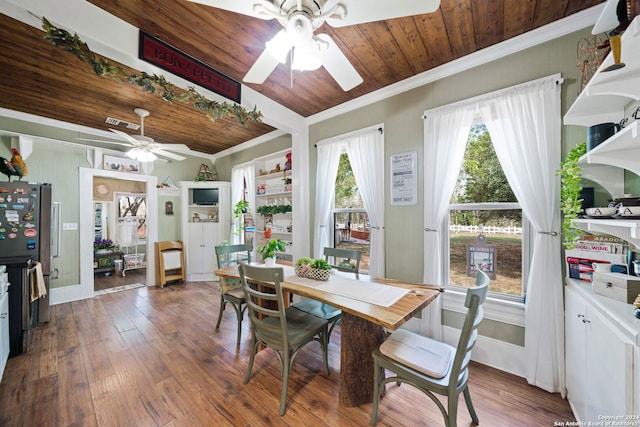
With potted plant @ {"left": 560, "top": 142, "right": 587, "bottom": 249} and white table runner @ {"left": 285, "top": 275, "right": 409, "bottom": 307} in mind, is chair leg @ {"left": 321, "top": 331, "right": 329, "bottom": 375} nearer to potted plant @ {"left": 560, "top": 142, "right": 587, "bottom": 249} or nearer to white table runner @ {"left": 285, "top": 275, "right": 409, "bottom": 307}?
white table runner @ {"left": 285, "top": 275, "right": 409, "bottom": 307}

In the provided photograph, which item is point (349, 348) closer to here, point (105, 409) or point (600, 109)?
point (105, 409)

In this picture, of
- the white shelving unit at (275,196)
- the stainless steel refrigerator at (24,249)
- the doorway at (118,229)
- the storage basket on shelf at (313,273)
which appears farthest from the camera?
the doorway at (118,229)

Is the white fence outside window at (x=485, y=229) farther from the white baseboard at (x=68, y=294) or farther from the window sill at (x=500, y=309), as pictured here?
the white baseboard at (x=68, y=294)

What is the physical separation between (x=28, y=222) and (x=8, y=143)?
1.70 m

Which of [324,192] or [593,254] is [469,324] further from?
[324,192]

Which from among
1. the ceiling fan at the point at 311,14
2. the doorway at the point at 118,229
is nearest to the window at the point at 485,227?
the ceiling fan at the point at 311,14

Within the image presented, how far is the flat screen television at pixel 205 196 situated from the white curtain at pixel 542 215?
4.93 m

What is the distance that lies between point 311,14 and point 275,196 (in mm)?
3165

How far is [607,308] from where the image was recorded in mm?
1142

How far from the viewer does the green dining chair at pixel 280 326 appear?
1576mm

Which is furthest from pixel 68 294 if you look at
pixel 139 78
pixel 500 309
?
pixel 500 309

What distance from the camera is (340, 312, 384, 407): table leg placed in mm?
1633

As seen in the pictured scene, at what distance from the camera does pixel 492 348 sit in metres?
2.08

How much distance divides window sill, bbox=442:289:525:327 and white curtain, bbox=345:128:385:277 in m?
0.77
